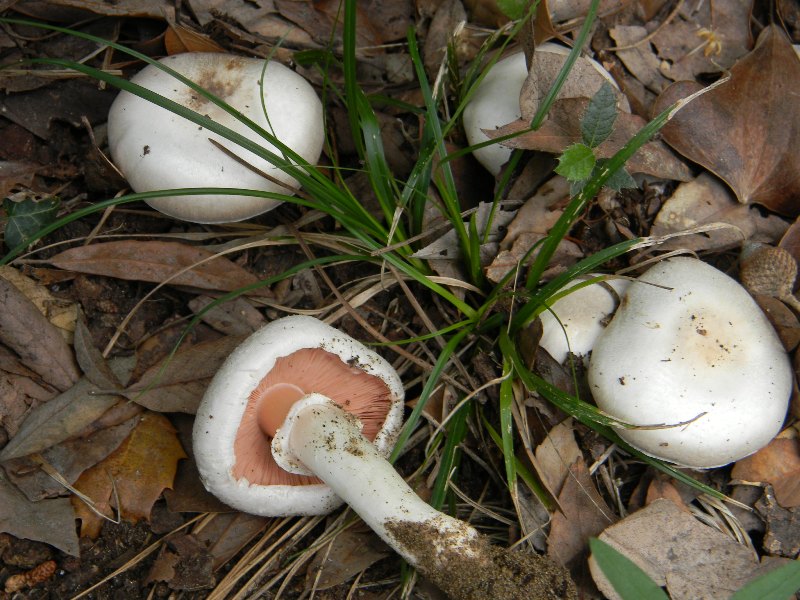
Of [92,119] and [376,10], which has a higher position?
[376,10]

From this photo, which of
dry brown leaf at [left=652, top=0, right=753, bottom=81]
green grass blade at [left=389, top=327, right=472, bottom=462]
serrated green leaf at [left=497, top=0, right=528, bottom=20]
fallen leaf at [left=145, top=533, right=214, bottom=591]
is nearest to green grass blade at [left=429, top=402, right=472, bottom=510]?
green grass blade at [left=389, top=327, right=472, bottom=462]

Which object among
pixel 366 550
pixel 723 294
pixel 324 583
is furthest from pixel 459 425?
pixel 723 294

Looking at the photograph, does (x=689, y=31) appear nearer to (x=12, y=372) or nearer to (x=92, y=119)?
(x=92, y=119)

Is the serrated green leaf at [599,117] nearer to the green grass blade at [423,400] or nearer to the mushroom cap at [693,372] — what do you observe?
the mushroom cap at [693,372]

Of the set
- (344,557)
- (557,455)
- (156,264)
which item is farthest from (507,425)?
(156,264)

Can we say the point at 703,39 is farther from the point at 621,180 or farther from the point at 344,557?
the point at 344,557
